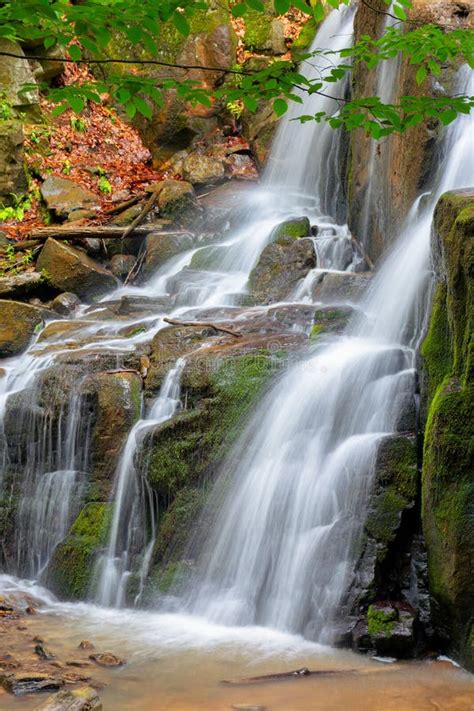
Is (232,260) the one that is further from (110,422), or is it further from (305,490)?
(305,490)

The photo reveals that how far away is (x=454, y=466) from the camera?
4645mm

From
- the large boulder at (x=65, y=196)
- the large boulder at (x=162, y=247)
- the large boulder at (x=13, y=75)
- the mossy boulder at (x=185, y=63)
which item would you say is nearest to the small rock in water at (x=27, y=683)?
the large boulder at (x=162, y=247)

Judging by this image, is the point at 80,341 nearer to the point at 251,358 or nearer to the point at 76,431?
the point at 76,431

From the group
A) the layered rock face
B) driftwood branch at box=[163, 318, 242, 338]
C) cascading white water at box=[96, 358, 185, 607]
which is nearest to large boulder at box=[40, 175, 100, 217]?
the layered rock face

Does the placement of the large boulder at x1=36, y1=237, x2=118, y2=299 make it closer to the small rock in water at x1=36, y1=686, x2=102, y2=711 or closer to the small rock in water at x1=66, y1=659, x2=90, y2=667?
the small rock in water at x1=66, y1=659, x2=90, y2=667

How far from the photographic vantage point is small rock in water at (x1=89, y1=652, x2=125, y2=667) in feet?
14.9

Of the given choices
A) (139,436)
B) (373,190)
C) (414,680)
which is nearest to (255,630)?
(414,680)

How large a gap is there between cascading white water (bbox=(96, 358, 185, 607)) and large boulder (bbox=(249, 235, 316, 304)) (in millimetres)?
2668

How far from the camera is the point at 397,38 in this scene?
4.22 metres

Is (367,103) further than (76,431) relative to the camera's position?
No

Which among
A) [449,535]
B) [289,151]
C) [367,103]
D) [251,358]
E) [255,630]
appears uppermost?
[289,151]

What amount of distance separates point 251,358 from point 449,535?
8.70ft

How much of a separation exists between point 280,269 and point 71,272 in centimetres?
316

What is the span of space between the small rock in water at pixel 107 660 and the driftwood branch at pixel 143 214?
8.35 metres
